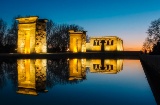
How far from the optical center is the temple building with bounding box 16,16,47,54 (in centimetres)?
3012

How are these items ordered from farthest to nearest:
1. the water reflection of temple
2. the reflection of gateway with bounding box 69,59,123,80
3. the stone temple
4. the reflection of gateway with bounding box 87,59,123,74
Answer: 1. the stone temple
2. the reflection of gateway with bounding box 87,59,123,74
3. the water reflection of temple
4. the reflection of gateway with bounding box 69,59,123,80

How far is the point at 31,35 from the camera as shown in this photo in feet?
99.6

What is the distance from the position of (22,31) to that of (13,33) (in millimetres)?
19327

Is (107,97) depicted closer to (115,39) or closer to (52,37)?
(115,39)

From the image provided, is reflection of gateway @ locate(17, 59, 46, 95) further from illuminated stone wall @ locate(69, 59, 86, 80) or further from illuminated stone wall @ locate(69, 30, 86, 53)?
illuminated stone wall @ locate(69, 30, 86, 53)

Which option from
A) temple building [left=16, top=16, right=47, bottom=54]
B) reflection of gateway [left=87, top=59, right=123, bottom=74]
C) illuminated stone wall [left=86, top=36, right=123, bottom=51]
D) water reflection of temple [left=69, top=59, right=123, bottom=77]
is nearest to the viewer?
water reflection of temple [left=69, top=59, right=123, bottom=77]

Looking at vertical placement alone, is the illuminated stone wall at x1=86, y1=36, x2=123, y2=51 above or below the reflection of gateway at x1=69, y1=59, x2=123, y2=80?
above

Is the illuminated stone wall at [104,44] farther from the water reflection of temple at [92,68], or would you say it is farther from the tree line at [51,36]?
the water reflection of temple at [92,68]

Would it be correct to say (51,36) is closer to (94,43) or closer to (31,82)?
(94,43)

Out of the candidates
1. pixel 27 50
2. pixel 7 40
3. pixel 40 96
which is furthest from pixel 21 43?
pixel 40 96

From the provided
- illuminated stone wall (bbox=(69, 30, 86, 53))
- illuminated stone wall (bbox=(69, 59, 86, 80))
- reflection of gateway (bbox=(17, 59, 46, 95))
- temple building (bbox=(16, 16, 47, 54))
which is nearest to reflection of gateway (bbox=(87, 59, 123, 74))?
illuminated stone wall (bbox=(69, 59, 86, 80))

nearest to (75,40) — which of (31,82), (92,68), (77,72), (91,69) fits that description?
(92,68)

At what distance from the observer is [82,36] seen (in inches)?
1661

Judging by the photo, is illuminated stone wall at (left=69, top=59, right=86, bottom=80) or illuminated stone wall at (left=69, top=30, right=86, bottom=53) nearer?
illuminated stone wall at (left=69, top=59, right=86, bottom=80)
